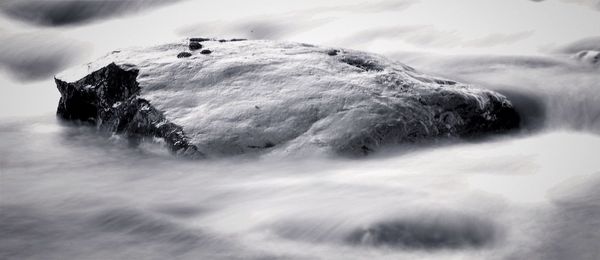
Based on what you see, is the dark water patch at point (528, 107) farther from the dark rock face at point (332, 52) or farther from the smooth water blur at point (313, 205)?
the dark rock face at point (332, 52)

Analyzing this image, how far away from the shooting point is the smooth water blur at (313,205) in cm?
402

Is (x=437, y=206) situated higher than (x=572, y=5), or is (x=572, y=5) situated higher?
(x=572, y=5)

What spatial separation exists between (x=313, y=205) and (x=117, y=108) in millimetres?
3187

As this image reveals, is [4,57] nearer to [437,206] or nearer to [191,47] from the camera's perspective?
[191,47]

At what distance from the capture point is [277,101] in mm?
6141

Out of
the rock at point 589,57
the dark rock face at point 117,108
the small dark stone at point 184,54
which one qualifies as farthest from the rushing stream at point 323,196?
the small dark stone at point 184,54

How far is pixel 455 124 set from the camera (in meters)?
6.25

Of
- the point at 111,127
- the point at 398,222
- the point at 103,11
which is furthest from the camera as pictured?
the point at 103,11

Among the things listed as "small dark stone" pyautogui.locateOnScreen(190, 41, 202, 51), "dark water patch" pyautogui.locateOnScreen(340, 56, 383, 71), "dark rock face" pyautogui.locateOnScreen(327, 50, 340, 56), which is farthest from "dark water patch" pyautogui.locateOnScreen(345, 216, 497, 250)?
"small dark stone" pyautogui.locateOnScreen(190, 41, 202, 51)

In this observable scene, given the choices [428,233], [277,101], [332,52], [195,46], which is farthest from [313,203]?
[195,46]

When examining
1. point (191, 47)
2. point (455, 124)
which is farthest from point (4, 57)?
point (455, 124)

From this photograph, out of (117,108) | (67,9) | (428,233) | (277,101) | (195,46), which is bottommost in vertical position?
(428,233)

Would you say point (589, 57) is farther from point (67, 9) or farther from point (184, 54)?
point (67, 9)

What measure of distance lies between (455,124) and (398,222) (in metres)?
2.32
